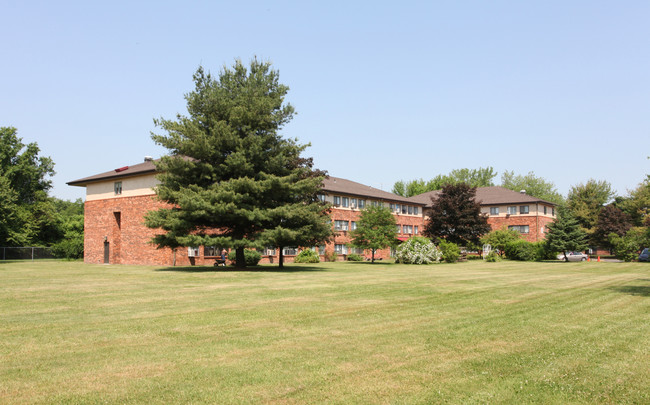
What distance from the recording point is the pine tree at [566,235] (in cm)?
5366

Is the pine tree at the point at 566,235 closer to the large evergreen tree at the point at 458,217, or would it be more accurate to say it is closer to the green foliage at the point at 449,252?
the large evergreen tree at the point at 458,217

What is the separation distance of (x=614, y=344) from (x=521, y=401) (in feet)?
14.5

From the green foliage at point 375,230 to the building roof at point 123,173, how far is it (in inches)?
745

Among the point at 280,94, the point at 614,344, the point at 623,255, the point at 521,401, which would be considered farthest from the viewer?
the point at 623,255

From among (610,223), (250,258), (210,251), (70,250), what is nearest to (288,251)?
(210,251)

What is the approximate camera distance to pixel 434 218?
193ft

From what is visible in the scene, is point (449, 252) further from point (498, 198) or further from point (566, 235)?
point (498, 198)

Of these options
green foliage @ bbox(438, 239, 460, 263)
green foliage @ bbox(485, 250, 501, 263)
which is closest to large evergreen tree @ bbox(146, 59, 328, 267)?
green foliage @ bbox(438, 239, 460, 263)

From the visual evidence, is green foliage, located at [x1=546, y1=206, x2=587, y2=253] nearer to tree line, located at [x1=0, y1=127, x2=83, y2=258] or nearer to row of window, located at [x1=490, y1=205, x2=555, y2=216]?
row of window, located at [x1=490, y1=205, x2=555, y2=216]

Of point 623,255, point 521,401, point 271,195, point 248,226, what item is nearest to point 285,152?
point 271,195

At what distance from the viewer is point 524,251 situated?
56281mm

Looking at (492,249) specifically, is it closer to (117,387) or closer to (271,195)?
(271,195)

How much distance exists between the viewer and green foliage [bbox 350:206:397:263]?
44625 mm

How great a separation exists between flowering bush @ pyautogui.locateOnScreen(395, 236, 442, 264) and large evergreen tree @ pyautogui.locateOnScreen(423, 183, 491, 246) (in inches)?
370
